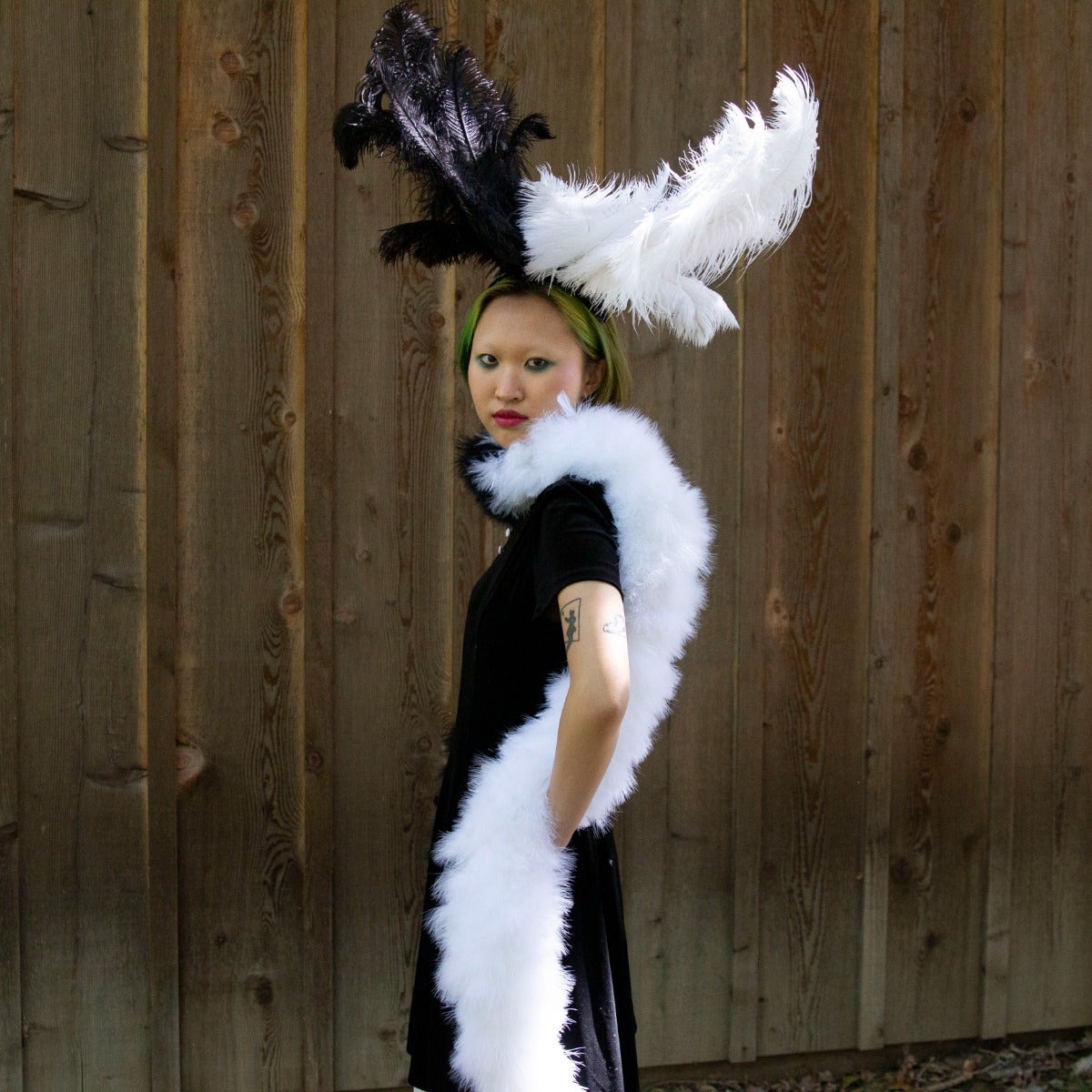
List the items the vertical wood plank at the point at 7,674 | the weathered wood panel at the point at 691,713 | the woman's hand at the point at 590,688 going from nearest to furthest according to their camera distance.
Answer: the woman's hand at the point at 590,688 < the vertical wood plank at the point at 7,674 < the weathered wood panel at the point at 691,713

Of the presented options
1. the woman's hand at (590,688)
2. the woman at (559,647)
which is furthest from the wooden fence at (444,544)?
the woman's hand at (590,688)

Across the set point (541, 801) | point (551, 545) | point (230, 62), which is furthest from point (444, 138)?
point (230, 62)

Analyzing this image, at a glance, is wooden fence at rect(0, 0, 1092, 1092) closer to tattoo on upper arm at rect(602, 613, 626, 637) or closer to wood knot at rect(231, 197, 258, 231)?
wood knot at rect(231, 197, 258, 231)

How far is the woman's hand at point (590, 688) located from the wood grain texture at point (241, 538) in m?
1.39

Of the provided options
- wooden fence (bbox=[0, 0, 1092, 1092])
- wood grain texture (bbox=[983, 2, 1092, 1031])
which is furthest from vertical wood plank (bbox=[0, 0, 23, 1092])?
wood grain texture (bbox=[983, 2, 1092, 1031])

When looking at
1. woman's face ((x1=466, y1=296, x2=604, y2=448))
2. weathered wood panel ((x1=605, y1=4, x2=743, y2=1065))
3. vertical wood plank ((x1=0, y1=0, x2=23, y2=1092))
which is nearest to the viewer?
woman's face ((x1=466, y1=296, x2=604, y2=448))

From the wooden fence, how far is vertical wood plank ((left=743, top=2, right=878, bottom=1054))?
11mm

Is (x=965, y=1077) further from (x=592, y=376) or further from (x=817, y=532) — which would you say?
(x=592, y=376)

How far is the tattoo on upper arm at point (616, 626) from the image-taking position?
151 cm

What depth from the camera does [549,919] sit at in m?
1.59

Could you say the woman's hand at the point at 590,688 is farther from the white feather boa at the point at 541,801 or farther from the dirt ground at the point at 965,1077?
the dirt ground at the point at 965,1077

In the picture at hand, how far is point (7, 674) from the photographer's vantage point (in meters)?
2.65

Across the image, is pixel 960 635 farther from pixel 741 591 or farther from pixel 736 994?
pixel 736 994

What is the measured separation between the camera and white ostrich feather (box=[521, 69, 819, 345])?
167 cm
